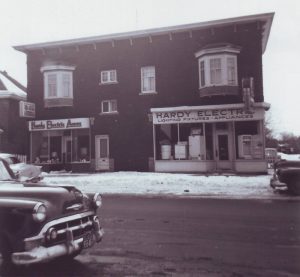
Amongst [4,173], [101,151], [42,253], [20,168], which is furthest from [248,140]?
[42,253]

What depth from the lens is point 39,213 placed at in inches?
194

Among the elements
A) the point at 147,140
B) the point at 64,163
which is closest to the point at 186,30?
the point at 147,140

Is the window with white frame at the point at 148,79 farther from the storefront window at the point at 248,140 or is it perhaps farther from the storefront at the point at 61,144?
the storefront window at the point at 248,140

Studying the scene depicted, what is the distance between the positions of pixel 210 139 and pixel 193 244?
1769 centimetres

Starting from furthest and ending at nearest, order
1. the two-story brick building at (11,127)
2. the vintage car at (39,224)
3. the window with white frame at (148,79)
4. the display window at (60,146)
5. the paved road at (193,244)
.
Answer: the two-story brick building at (11,127) → the display window at (60,146) → the window with white frame at (148,79) → the paved road at (193,244) → the vintage car at (39,224)

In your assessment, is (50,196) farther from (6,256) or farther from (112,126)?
(112,126)

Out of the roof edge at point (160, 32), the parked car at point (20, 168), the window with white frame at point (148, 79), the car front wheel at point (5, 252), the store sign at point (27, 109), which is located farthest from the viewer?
the store sign at point (27, 109)

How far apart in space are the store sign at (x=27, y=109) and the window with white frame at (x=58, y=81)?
1.18 meters

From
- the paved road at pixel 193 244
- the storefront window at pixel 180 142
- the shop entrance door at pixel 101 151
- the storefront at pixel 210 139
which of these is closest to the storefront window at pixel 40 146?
the shop entrance door at pixel 101 151

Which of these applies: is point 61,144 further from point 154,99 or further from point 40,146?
point 154,99

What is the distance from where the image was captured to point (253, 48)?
2375 cm

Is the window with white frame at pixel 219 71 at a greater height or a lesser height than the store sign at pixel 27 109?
greater

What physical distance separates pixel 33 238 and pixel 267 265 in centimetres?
320

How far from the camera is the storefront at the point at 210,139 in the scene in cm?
2328
